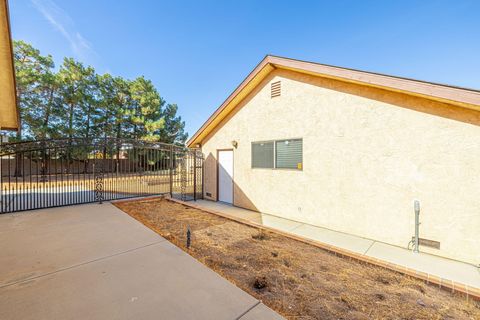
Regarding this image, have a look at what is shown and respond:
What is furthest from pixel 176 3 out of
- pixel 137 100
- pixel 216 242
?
pixel 137 100

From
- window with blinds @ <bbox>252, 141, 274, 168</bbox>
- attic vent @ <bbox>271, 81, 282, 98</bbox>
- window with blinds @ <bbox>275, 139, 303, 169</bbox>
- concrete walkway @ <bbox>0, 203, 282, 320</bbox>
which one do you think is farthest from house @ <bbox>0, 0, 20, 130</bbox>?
window with blinds @ <bbox>275, 139, 303, 169</bbox>

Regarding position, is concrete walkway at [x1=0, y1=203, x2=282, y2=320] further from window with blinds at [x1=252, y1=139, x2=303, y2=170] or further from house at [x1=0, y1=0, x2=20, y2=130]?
window with blinds at [x1=252, y1=139, x2=303, y2=170]

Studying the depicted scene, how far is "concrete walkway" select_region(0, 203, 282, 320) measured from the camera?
204 centimetres

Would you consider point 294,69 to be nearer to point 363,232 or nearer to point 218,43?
point 363,232

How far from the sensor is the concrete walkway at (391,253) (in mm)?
3369

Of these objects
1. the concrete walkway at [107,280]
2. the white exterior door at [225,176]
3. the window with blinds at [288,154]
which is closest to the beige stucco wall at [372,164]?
the window with blinds at [288,154]

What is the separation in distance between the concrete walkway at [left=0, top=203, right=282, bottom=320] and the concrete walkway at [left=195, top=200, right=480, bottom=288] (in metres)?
3.20

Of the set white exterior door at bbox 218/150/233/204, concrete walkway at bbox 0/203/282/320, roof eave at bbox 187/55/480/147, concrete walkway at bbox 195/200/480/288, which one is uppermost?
roof eave at bbox 187/55/480/147

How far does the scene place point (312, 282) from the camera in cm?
278

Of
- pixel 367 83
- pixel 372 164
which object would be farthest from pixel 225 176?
pixel 367 83

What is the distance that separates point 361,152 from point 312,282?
3606 mm

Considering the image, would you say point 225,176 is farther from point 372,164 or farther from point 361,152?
point 372,164

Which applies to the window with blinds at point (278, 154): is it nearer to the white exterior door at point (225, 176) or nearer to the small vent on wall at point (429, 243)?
the white exterior door at point (225, 176)

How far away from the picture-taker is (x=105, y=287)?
2.42m
